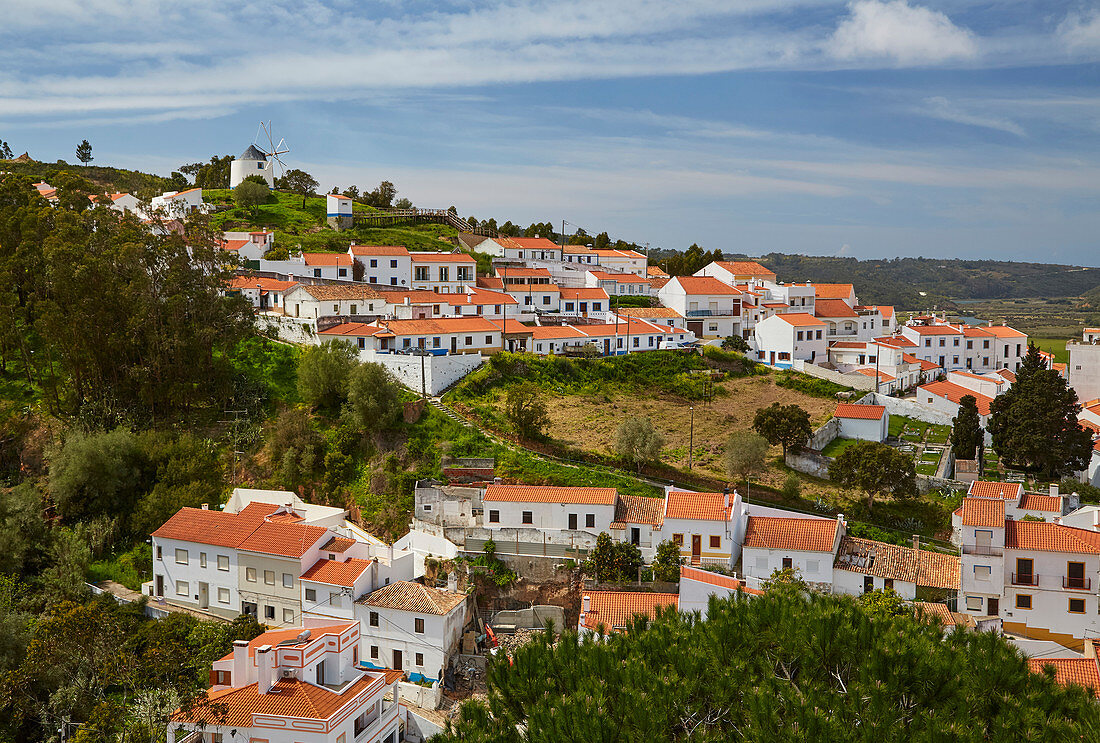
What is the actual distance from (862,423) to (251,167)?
65.5 metres

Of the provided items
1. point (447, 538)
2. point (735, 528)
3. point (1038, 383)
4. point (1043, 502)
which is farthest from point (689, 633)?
point (1038, 383)

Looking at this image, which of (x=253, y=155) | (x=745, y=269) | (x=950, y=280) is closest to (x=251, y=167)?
(x=253, y=155)

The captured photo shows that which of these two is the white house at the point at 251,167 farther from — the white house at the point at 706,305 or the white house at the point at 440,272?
the white house at the point at 706,305

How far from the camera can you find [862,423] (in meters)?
40.7

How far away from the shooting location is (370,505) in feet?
112

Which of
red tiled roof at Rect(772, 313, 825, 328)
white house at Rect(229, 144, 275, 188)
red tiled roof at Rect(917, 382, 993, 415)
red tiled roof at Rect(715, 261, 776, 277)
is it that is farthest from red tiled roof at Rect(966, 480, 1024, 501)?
white house at Rect(229, 144, 275, 188)

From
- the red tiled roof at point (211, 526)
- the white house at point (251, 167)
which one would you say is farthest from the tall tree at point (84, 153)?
the red tiled roof at point (211, 526)

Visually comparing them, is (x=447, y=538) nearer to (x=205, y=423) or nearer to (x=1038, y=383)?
(x=205, y=423)

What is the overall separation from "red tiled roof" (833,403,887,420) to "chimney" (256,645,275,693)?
93.7 ft

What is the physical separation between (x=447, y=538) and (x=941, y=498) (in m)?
19.1

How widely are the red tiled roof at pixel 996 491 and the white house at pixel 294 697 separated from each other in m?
20.6

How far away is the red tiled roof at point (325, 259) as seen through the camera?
56672 mm

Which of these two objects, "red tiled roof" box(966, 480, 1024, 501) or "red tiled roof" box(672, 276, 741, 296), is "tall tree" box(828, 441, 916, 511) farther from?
"red tiled roof" box(672, 276, 741, 296)

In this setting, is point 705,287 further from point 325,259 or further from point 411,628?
point 411,628
